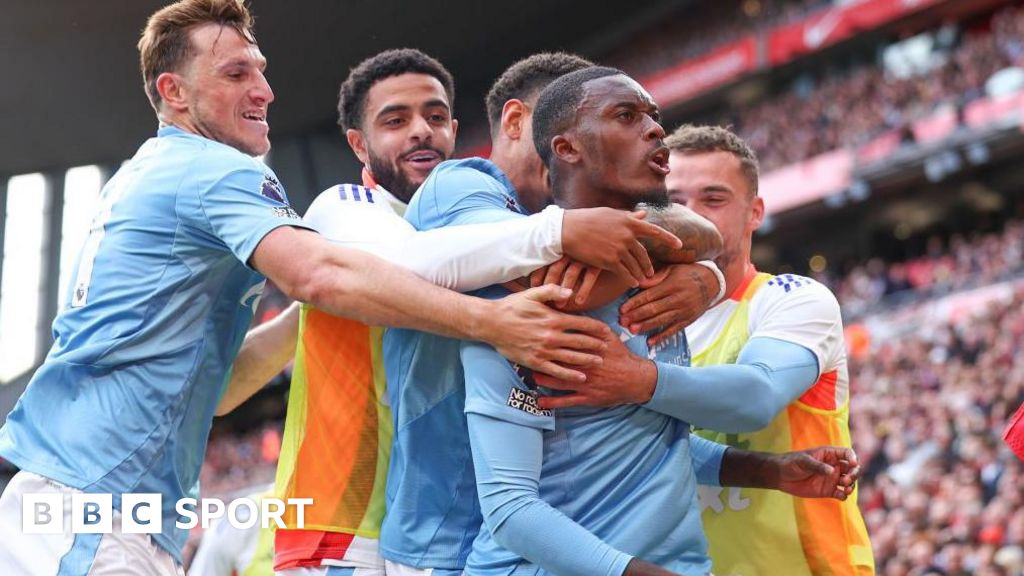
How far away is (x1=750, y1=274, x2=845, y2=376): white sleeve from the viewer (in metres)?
3.39

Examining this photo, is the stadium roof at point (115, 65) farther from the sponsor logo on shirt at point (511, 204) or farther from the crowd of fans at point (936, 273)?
the crowd of fans at point (936, 273)

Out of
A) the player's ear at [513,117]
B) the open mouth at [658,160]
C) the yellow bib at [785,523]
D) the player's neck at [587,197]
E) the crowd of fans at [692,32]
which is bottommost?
the yellow bib at [785,523]

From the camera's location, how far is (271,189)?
10.2 ft

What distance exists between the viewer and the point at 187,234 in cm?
318

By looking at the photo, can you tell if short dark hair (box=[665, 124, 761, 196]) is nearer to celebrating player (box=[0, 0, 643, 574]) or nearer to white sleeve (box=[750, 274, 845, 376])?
white sleeve (box=[750, 274, 845, 376])

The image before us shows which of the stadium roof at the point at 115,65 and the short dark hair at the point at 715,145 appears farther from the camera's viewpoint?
the stadium roof at the point at 115,65

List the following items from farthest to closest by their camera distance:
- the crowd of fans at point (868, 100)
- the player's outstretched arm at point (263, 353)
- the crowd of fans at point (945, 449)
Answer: the crowd of fans at point (868, 100) < the crowd of fans at point (945, 449) < the player's outstretched arm at point (263, 353)

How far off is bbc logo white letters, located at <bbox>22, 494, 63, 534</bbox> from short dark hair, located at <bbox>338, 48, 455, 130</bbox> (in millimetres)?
1549

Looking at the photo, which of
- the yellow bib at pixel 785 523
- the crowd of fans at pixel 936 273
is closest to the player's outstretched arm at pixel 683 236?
the yellow bib at pixel 785 523

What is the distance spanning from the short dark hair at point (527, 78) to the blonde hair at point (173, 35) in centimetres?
73

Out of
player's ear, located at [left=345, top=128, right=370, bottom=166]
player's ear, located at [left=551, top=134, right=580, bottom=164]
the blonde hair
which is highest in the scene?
the blonde hair

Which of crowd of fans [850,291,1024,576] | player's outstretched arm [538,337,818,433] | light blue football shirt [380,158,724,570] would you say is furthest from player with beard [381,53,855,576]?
crowd of fans [850,291,1024,576]

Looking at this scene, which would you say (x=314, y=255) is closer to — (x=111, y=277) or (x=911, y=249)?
(x=111, y=277)

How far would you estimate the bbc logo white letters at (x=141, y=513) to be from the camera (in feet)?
10.1
